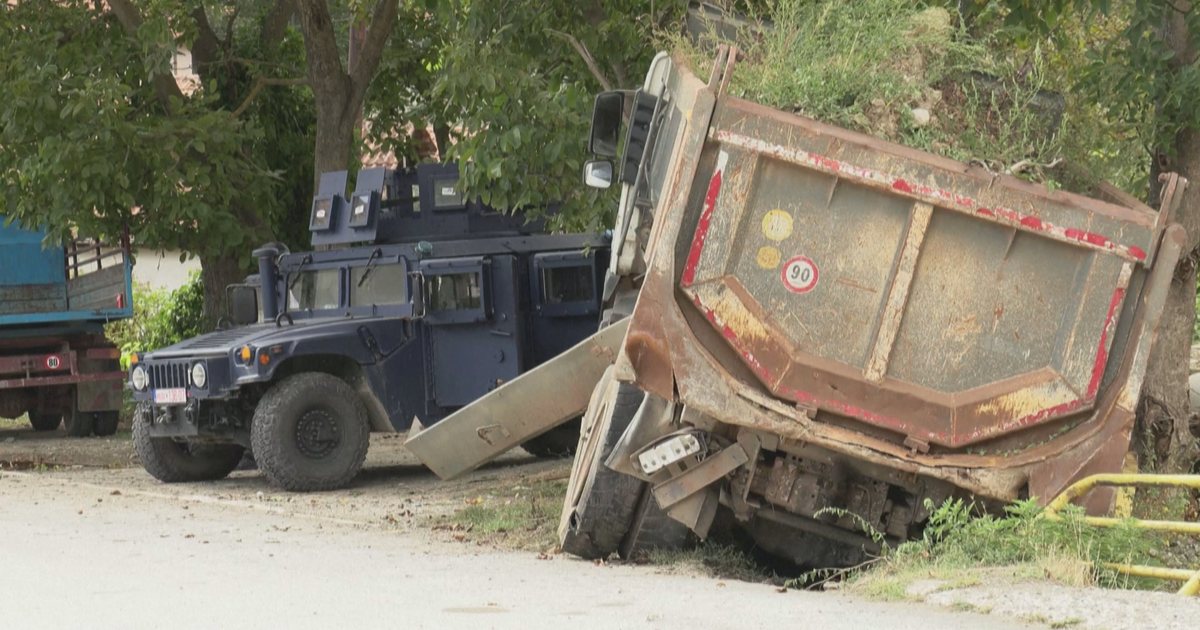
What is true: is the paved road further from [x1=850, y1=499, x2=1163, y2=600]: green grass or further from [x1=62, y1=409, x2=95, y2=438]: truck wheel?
[x1=62, y1=409, x2=95, y2=438]: truck wheel

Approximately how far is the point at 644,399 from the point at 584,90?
4976 millimetres

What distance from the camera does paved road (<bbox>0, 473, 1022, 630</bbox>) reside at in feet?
21.6

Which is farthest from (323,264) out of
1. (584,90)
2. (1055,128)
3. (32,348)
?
(1055,128)

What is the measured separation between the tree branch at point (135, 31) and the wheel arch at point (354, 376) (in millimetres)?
4452

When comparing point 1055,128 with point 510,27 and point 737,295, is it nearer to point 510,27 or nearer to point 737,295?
point 737,295

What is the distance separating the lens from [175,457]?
45.9 ft

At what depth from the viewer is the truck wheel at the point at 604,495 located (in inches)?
336

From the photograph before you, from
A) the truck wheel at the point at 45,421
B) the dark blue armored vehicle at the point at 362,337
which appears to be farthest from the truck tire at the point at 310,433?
the truck wheel at the point at 45,421

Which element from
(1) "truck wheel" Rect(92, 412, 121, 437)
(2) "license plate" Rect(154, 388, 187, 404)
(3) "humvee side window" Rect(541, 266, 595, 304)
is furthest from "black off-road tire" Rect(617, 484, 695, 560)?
(1) "truck wheel" Rect(92, 412, 121, 437)

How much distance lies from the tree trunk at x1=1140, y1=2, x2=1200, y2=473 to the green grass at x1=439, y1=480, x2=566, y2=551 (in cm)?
345

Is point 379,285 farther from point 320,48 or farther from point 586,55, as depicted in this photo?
point 320,48

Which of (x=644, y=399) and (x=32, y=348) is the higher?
(x=644, y=399)

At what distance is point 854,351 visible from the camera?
7.54 meters

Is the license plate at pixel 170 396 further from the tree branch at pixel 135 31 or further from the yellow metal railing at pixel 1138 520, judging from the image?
the yellow metal railing at pixel 1138 520
